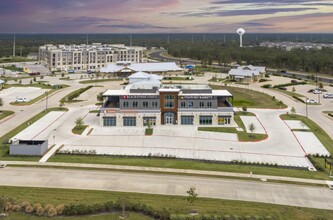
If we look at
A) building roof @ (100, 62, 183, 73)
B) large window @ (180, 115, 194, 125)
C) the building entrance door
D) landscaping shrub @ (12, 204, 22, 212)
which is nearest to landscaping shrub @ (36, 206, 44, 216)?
landscaping shrub @ (12, 204, 22, 212)

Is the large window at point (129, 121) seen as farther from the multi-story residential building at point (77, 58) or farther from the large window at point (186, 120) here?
the multi-story residential building at point (77, 58)

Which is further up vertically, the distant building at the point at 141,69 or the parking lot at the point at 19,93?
the distant building at the point at 141,69

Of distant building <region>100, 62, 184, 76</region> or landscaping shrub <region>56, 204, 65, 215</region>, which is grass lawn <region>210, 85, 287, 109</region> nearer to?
distant building <region>100, 62, 184, 76</region>

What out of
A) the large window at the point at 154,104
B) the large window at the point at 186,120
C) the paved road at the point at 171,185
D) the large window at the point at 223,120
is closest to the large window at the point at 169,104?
the large window at the point at 154,104

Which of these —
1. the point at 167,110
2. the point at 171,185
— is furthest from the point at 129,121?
the point at 171,185

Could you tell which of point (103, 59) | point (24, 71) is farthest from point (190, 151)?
point (103, 59)

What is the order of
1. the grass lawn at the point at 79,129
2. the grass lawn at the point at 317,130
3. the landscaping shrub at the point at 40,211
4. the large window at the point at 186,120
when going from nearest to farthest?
the landscaping shrub at the point at 40,211, the grass lawn at the point at 317,130, the grass lawn at the point at 79,129, the large window at the point at 186,120

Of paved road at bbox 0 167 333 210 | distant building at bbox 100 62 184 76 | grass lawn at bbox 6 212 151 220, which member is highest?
distant building at bbox 100 62 184 76
